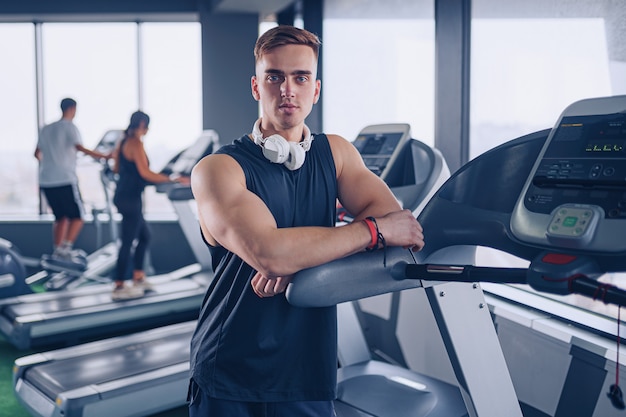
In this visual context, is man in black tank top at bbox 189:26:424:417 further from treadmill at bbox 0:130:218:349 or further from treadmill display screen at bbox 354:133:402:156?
treadmill at bbox 0:130:218:349

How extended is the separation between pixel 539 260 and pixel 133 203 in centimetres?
357

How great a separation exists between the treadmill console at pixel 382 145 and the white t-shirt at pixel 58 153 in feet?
11.8

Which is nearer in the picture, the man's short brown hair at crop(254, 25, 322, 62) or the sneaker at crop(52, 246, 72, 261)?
the man's short brown hair at crop(254, 25, 322, 62)

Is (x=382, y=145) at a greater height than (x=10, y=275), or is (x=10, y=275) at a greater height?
(x=382, y=145)

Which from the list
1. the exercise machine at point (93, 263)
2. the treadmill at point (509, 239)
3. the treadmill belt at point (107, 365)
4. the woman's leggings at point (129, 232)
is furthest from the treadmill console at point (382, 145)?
the exercise machine at point (93, 263)

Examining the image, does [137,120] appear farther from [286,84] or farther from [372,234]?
[372,234]

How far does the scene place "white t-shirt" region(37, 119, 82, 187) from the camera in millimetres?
5344

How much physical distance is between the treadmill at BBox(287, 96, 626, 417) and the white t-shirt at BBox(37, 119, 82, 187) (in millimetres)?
4481

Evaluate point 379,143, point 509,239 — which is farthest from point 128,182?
point 509,239

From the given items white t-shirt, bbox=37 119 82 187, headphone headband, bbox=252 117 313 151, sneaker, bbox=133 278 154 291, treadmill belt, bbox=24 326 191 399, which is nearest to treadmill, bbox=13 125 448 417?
treadmill belt, bbox=24 326 191 399

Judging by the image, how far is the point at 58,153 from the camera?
5.37 meters

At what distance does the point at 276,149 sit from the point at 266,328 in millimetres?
400

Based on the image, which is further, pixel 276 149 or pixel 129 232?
pixel 129 232

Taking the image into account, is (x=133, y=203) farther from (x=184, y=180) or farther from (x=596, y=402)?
(x=596, y=402)
